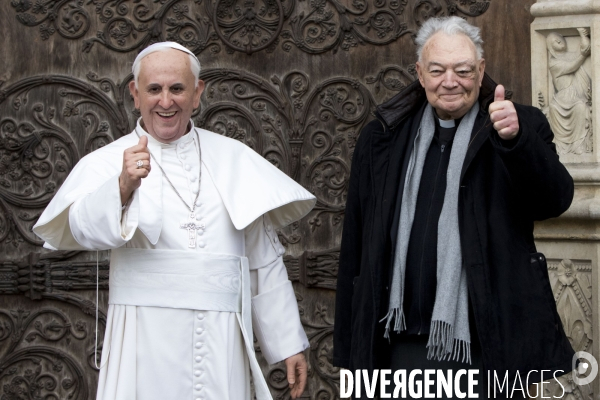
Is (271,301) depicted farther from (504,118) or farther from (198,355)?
(504,118)

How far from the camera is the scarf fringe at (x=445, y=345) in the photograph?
9.38ft

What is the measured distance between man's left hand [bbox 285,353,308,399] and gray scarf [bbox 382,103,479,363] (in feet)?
1.31

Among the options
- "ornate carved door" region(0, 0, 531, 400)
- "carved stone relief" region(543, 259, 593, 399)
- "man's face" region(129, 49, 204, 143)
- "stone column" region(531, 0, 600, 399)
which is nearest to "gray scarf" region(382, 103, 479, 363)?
"man's face" region(129, 49, 204, 143)

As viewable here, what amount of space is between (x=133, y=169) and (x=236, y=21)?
1.94 m

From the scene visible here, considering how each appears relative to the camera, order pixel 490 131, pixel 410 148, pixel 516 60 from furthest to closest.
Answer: pixel 516 60 → pixel 410 148 → pixel 490 131

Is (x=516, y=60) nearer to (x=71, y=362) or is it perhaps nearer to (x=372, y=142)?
(x=372, y=142)

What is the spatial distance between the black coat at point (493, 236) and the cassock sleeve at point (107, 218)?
27.3 inches

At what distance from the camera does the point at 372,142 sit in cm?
314

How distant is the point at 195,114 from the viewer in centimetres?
461

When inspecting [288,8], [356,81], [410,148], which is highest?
[288,8]

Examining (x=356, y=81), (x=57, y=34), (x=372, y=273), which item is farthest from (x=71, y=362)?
(x=372, y=273)

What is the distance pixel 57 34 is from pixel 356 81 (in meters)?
1.36

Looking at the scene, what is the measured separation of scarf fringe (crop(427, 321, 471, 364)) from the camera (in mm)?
2859

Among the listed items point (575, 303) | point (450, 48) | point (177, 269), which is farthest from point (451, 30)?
point (575, 303)
